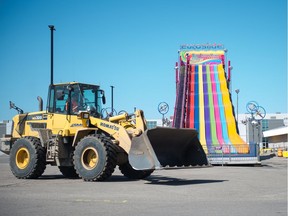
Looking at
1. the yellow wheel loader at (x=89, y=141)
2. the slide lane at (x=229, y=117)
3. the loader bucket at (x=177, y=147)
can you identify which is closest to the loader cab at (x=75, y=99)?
the yellow wheel loader at (x=89, y=141)

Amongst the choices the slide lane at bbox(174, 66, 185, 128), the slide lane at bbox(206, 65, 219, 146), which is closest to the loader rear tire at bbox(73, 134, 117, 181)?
the slide lane at bbox(206, 65, 219, 146)

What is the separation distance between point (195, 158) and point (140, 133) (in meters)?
2.32

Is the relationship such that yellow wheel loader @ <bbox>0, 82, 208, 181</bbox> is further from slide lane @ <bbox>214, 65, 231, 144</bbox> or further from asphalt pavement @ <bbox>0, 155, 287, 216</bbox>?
slide lane @ <bbox>214, 65, 231, 144</bbox>

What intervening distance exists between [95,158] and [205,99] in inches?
1207

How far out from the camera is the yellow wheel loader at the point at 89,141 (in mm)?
14078

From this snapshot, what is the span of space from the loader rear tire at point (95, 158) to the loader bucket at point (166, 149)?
0.95 meters

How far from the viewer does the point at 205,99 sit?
4428cm

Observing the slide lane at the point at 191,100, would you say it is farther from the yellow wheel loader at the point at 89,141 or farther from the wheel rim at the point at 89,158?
the wheel rim at the point at 89,158

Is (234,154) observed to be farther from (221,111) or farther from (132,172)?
(132,172)

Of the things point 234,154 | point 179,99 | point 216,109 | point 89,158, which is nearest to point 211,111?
point 216,109

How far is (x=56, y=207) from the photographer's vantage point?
9102mm

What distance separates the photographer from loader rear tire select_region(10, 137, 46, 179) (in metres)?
16.1

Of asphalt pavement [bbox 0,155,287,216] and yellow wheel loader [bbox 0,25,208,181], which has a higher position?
yellow wheel loader [bbox 0,25,208,181]

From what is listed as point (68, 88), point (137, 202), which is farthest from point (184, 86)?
point (137, 202)
